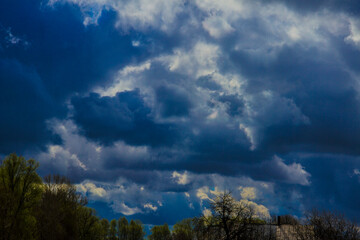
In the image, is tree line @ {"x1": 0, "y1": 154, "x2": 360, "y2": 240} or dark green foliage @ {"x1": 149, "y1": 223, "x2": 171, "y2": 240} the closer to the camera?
tree line @ {"x1": 0, "y1": 154, "x2": 360, "y2": 240}

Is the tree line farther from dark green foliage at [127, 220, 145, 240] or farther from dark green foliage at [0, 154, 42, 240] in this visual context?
dark green foliage at [127, 220, 145, 240]

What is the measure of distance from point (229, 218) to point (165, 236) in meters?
96.0

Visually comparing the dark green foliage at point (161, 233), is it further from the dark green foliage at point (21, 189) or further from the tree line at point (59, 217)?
the dark green foliage at point (21, 189)

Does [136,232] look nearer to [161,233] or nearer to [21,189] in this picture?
[161,233]

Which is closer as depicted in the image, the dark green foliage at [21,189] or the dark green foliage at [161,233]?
the dark green foliage at [21,189]

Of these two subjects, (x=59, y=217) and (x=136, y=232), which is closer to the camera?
(x=59, y=217)

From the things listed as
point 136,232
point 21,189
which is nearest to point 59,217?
point 21,189

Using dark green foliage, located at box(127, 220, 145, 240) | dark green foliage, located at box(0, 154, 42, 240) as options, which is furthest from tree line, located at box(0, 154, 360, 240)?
dark green foliage, located at box(127, 220, 145, 240)

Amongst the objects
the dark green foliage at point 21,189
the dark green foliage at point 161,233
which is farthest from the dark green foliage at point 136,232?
the dark green foliage at point 21,189

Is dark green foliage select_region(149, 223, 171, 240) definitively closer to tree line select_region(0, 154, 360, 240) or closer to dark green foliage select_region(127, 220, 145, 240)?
dark green foliage select_region(127, 220, 145, 240)

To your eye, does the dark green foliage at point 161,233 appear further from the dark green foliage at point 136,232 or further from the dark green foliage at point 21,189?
the dark green foliage at point 21,189

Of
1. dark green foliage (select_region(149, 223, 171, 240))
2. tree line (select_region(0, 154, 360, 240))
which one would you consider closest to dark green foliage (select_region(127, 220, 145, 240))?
dark green foliage (select_region(149, 223, 171, 240))

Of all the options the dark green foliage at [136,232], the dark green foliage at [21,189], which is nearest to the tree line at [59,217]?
the dark green foliage at [21,189]

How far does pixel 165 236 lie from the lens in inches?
5236
